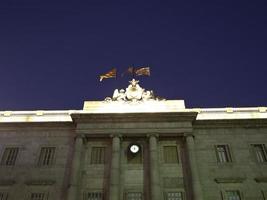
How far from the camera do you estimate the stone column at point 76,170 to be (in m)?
23.5

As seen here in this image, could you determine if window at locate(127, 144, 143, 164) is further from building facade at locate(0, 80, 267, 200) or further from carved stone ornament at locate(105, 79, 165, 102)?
carved stone ornament at locate(105, 79, 165, 102)

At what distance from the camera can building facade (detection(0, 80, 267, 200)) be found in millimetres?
24469

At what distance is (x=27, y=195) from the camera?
80.8 feet

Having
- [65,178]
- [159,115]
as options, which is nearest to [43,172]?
[65,178]

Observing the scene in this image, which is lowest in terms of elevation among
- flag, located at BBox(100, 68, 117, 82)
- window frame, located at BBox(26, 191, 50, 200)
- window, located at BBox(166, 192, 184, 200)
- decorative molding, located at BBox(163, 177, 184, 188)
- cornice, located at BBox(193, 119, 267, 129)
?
window, located at BBox(166, 192, 184, 200)

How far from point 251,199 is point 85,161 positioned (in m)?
14.9

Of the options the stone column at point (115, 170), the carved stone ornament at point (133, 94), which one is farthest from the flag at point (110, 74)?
the stone column at point (115, 170)

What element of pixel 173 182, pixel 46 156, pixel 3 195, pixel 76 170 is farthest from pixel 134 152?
pixel 3 195

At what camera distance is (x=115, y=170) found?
2472 centimetres

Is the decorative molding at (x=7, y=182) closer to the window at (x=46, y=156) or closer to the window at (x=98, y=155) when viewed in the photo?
the window at (x=46, y=156)

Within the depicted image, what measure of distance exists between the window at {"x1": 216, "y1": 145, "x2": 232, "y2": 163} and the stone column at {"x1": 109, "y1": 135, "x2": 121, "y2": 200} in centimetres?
951

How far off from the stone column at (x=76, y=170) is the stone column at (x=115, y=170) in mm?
2946

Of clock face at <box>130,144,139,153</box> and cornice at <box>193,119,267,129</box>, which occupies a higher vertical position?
cornice at <box>193,119,267,129</box>

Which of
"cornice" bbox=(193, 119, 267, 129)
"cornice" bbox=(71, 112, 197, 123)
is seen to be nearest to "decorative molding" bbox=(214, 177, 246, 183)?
"cornice" bbox=(193, 119, 267, 129)
